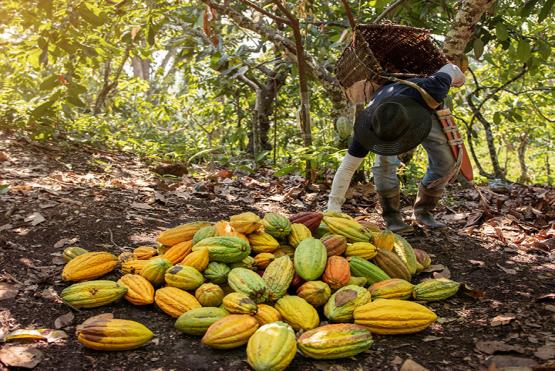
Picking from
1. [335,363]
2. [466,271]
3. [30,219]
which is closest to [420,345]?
[335,363]

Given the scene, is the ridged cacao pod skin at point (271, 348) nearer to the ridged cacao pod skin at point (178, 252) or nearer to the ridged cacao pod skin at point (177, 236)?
the ridged cacao pod skin at point (178, 252)

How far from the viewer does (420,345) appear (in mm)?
1714

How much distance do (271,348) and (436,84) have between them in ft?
6.02

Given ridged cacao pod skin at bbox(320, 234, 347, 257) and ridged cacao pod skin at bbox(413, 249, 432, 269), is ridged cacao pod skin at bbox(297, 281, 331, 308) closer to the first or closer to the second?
ridged cacao pod skin at bbox(320, 234, 347, 257)

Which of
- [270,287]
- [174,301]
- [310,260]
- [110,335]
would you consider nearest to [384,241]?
[310,260]

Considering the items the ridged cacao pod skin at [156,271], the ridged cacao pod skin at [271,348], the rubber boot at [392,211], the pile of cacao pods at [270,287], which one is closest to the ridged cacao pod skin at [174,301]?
the pile of cacao pods at [270,287]

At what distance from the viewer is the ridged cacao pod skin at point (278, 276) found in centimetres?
193

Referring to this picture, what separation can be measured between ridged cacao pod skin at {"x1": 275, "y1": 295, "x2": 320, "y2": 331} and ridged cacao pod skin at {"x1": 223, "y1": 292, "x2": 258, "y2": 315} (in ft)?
0.38

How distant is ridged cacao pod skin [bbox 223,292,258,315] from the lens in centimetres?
178

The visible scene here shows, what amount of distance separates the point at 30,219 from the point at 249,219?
1.35 meters

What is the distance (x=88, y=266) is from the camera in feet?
6.98

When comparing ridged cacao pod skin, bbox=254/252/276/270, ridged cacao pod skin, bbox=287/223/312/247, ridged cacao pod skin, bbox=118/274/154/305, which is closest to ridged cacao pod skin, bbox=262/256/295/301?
ridged cacao pod skin, bbox=254/252/276/270

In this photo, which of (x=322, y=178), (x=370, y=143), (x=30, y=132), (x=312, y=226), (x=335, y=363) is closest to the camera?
(x=335, y=363)

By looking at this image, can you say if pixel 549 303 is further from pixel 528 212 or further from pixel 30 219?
pixel 30 219
